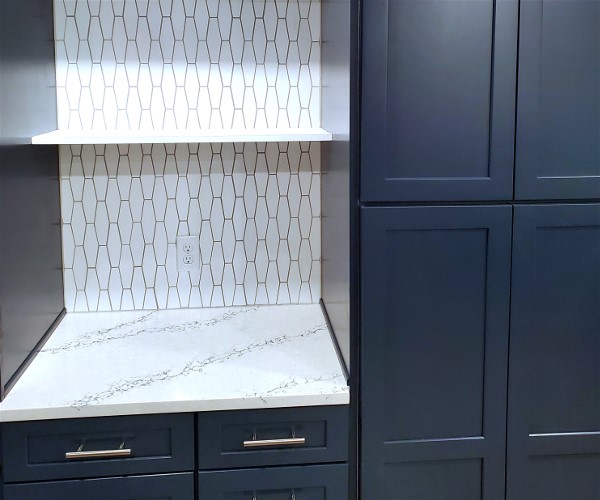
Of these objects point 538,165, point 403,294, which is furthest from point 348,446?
point 538,165

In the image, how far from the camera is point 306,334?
2.12 m

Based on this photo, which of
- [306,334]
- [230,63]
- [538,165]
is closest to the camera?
[538,165]

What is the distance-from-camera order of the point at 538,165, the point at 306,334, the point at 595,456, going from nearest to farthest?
the point at 538,165, the point at 595,456, the point at 306,334

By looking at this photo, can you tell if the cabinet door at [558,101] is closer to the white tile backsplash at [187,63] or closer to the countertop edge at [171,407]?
the countertop edge at [171,407]

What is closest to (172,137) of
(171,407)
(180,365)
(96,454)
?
(180,365)

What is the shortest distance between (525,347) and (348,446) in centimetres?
48

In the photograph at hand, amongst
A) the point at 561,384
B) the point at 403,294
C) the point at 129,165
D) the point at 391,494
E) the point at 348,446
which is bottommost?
the point at 391,494

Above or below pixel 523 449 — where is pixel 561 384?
above

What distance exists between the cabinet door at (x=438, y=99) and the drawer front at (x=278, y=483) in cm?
66

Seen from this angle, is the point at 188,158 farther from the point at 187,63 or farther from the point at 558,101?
the point at 558,101

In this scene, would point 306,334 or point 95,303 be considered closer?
point 306,334

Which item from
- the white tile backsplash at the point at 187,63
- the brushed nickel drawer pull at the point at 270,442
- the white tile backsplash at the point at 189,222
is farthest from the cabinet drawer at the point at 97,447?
the white tile backsplash at the point at 187,63

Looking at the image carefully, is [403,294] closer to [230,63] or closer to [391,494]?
[391,494]

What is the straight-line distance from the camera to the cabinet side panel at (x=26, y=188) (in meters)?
1.73
